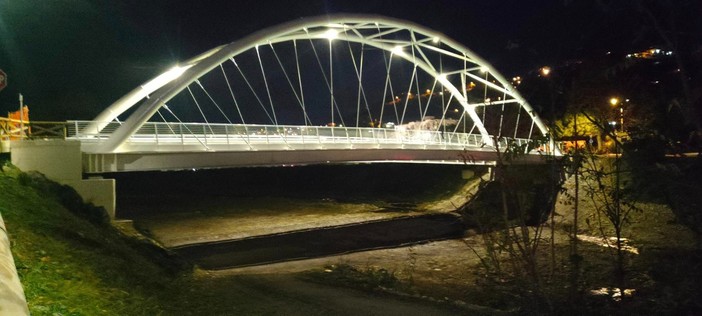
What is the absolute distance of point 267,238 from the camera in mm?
25797

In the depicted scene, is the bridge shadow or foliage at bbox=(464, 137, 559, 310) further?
the bridge shadow

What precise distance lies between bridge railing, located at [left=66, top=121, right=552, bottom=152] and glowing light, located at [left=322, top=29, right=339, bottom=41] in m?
5.91

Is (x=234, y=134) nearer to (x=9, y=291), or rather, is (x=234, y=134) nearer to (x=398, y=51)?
(x=398, y=51)

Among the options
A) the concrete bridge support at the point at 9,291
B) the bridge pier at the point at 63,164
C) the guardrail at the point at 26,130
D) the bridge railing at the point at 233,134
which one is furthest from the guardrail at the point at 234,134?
the concrete bridge support at the point at 9,291

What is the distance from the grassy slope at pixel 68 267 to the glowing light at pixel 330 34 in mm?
19970

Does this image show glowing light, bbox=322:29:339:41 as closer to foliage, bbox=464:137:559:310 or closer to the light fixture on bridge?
the light fixture on bridge

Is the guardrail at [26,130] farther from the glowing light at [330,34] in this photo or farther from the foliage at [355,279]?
the glowing light at [330,34]

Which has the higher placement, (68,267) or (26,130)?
(26,130)

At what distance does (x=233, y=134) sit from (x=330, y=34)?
9.79m

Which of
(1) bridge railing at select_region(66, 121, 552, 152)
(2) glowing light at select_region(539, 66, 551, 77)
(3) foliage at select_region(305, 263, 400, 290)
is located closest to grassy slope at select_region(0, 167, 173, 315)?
(3) foliage at select_region(305, 263, 400, 290)

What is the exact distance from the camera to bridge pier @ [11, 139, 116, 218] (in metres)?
17.5

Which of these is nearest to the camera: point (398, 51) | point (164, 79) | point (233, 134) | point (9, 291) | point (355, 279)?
point (9, 291)

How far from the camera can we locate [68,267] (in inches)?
335

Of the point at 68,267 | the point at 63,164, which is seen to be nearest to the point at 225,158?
the point at 63,164
